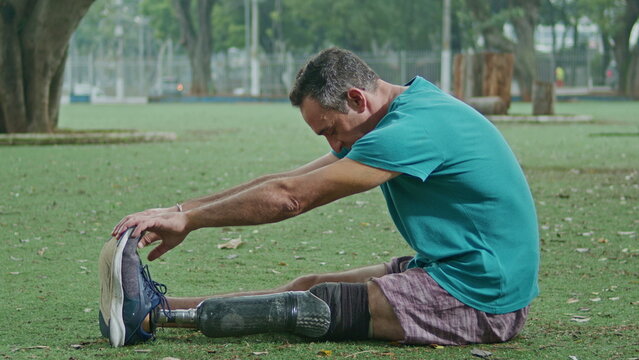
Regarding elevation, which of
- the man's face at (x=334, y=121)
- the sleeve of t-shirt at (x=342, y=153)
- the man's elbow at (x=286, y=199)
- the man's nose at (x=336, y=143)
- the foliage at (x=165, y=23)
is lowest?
the man's elbow at (x=286, y=199)

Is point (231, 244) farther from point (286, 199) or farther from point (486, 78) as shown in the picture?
point (486, 78)

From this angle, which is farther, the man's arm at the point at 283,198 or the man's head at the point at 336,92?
the man's head at the point at 336,92

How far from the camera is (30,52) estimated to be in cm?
1672

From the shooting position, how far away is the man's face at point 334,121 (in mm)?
3988

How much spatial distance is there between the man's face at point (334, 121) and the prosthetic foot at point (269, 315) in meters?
0.66

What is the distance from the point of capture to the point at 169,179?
11.3m

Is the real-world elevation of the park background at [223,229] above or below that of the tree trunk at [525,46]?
below

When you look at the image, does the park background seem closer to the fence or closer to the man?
the man

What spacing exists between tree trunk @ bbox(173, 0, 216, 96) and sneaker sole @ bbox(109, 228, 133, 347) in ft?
161

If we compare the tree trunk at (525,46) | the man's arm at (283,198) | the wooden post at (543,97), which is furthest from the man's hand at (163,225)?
the tree trunk at (525,46)

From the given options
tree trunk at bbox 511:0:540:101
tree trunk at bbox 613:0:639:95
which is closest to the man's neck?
tree trunk at bbox 511:0:540:101

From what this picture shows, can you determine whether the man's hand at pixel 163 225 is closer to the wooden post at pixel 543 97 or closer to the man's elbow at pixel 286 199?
the man's elbow at pixel 286 199

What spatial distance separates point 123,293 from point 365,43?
56479 mm

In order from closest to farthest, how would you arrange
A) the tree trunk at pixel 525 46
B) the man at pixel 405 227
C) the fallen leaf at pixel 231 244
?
the man at pixel 405 227 < the fallen leaf at pixel 231 244 < the tree trunk at pixel 525 46
